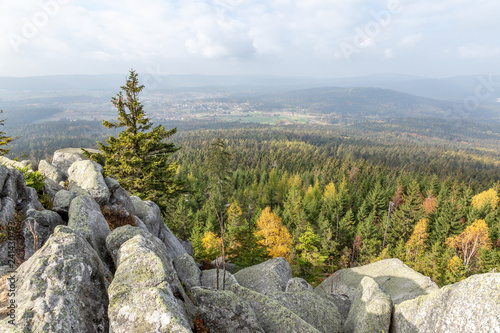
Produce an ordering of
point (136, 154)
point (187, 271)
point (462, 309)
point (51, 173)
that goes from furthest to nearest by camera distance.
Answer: point (136, 154) → point (51, 173) → point (187, 271) → point (462, 309)

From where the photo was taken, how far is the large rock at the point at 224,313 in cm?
728

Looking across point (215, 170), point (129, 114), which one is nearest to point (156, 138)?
point (129, 114)

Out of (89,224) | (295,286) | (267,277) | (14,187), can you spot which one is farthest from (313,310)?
(14,187)

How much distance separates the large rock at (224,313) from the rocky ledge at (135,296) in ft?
0.09

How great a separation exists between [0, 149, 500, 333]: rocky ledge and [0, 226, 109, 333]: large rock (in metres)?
0.02

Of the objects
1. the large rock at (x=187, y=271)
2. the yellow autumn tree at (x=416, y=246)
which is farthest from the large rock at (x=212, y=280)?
the yellow autumn tree at (x=416, y=246)

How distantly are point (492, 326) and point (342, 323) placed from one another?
6.87m

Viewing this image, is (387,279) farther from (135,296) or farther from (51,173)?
(51,173)

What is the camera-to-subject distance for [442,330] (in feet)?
25.5

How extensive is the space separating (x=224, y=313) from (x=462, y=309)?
745 centimetres

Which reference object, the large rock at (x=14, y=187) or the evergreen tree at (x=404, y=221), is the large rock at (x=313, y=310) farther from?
the evergreen tree at (x=404, y=221)

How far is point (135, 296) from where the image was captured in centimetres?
607

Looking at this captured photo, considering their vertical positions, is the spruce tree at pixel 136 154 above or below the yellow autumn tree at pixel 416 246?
above

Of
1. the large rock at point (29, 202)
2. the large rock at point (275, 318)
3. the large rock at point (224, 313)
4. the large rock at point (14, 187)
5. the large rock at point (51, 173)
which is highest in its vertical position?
the large rock at point (14, 187)
